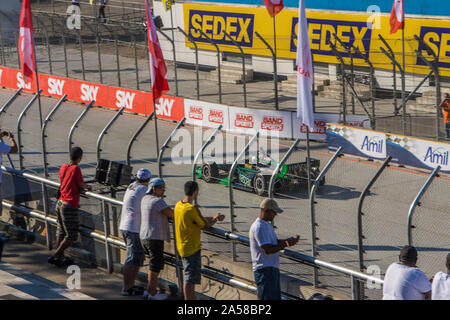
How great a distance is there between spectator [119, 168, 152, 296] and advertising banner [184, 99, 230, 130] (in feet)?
44.9

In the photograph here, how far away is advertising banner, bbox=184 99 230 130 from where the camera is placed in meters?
22.9

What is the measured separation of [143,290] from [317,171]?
7.73 metres

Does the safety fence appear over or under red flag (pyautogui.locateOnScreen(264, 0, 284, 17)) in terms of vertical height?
under

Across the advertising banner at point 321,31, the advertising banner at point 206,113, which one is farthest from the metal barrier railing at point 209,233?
the advertising banner at point 321,31

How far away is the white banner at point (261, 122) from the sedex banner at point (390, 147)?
1.96 m

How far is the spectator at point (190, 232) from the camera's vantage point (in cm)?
835

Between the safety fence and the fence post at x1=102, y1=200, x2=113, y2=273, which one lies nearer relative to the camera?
the fence post at x1=102, y1=200, x2=113, y2=273

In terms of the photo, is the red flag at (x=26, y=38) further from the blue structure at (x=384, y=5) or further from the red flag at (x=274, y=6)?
the blue structure at (x=384, y=5)

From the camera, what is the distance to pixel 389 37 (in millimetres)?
24109

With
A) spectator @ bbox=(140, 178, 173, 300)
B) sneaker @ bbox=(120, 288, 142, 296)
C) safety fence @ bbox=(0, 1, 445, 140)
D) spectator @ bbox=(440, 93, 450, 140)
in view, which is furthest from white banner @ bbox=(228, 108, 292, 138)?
spectator @ bbox=(140, 178, 173, 300)

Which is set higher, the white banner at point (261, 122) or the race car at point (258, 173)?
the white banner at point (261, 122)

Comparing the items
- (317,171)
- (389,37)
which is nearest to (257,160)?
(317,171)

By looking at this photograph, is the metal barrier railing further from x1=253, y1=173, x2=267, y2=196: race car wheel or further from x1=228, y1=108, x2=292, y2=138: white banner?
x1=228, y1=108, x2=292, y2=138: white banner
